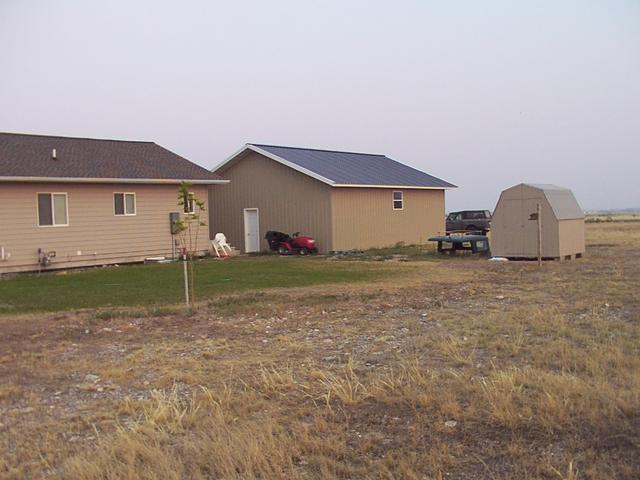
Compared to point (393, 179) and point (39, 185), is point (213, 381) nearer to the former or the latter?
point (39, 185)

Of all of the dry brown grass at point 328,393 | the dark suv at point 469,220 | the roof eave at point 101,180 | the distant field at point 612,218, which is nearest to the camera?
the dry brown grass at point 328,393

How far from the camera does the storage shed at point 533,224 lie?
22.4 meters

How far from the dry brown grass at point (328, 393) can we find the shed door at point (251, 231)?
18.2 meters

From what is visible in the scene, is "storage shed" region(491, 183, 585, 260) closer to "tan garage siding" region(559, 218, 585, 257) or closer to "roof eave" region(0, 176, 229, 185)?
"tan garage siding" region(559, 218, 585, 257)

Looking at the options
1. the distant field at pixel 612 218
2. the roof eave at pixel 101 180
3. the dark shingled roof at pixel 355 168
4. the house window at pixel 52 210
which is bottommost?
the distant field at pixel 612 218

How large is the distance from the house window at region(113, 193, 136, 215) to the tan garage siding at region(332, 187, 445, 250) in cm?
778

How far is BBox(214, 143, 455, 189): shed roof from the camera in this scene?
28922mm

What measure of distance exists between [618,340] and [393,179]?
2372cm

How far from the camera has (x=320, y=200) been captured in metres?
28.5

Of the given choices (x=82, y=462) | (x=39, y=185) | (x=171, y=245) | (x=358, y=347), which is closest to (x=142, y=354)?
(x=358, y=347)

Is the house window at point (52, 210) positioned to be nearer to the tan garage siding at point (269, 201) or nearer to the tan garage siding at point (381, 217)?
the tan garage siding at point (269, 201)

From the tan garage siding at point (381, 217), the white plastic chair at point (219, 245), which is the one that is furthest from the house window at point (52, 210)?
the tan garage siding at point (381, 217)

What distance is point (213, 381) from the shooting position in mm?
7660

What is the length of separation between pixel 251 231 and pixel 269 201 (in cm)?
168
